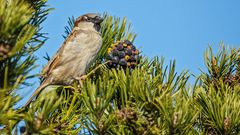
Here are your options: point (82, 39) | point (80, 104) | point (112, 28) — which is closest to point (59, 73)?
point (82, 39)

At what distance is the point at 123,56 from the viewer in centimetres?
165

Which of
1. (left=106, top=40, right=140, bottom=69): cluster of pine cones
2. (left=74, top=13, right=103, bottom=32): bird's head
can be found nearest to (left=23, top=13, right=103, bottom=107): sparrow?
(left=74, top=13, right=103, bottom=32): bird's head

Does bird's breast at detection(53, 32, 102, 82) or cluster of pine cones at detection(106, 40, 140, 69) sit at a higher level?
bird's breast at detection(53, 32, 102, 82)

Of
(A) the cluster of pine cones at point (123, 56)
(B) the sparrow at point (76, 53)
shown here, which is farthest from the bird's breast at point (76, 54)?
(A) the cluster of pine cones at point (123, 56)

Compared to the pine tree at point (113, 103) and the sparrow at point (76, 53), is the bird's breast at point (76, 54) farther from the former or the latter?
the pine tree at point (113, 103)

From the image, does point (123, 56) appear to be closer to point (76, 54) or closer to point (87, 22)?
point (76, 54)

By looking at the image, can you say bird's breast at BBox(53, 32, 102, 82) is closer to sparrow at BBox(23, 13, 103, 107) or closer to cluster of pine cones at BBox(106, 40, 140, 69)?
sparrow at BBox(23, 13, 103, 107)

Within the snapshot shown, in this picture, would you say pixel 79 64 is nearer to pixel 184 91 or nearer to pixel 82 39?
pixel 82 39

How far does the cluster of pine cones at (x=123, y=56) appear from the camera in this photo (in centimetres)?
165

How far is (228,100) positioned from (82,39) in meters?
1.92

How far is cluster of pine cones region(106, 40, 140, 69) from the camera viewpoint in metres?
1.65

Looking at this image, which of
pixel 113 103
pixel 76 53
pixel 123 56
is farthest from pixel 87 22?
pixel 113 103

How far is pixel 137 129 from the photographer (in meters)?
1.19

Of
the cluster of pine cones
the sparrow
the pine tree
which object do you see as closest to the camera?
the pine tree
